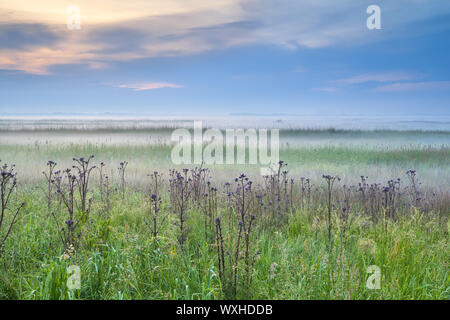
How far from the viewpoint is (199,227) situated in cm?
468

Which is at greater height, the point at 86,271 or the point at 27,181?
the point at 27,181

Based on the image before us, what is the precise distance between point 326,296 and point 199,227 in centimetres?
222

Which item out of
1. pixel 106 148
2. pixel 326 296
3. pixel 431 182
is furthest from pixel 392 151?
pixel 326 296

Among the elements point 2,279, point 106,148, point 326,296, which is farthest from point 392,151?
point 2,279

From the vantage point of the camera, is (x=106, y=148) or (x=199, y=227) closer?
(x=199, y=227)

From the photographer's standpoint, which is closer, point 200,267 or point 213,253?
point 200,267

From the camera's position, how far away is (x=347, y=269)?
3104 mm

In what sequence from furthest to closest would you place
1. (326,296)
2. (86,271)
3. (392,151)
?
(392,151), (86,271), (326,296)

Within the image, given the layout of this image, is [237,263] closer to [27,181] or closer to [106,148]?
[27,181]
